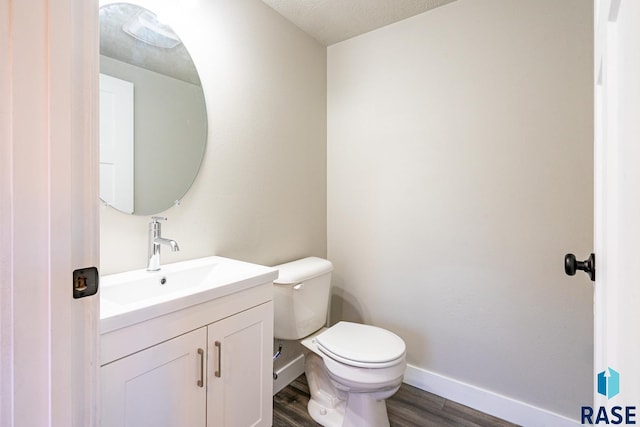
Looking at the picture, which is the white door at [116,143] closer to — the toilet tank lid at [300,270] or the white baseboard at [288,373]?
the toilet tank lid at [300,270]

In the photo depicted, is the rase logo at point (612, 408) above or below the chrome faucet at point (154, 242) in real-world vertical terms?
below

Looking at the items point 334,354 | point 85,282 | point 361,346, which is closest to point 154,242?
point 85,282

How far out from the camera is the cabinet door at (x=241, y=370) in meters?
1.05

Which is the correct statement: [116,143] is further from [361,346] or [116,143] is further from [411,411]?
[411,411]

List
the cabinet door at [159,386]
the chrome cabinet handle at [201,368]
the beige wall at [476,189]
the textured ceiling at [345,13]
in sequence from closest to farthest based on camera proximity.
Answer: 1. the cabinet door at [159,386]
2. the chrome cabinet handle at [201,368]
3. the beige wall at [476,189]
4. the textured ceiling at [345,13]

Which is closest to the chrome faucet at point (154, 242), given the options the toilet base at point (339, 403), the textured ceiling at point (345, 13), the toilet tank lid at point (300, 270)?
the toilet tank lid at point (300, 270)

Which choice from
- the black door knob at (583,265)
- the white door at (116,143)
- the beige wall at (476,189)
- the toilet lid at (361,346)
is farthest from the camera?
the beige wall at (476,189)

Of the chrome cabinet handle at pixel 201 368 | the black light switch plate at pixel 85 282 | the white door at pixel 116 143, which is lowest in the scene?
the chrome cabinet handle at pixel 201 368

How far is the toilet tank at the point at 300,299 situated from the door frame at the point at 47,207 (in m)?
0.98

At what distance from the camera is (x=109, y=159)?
1.14 m

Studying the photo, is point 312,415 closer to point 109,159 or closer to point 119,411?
point 119,411

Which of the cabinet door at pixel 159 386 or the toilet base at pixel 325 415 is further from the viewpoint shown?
the toilet base at pixel 325 415

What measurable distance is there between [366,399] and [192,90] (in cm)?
164

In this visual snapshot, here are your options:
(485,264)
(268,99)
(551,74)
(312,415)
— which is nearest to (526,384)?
(485,264)
